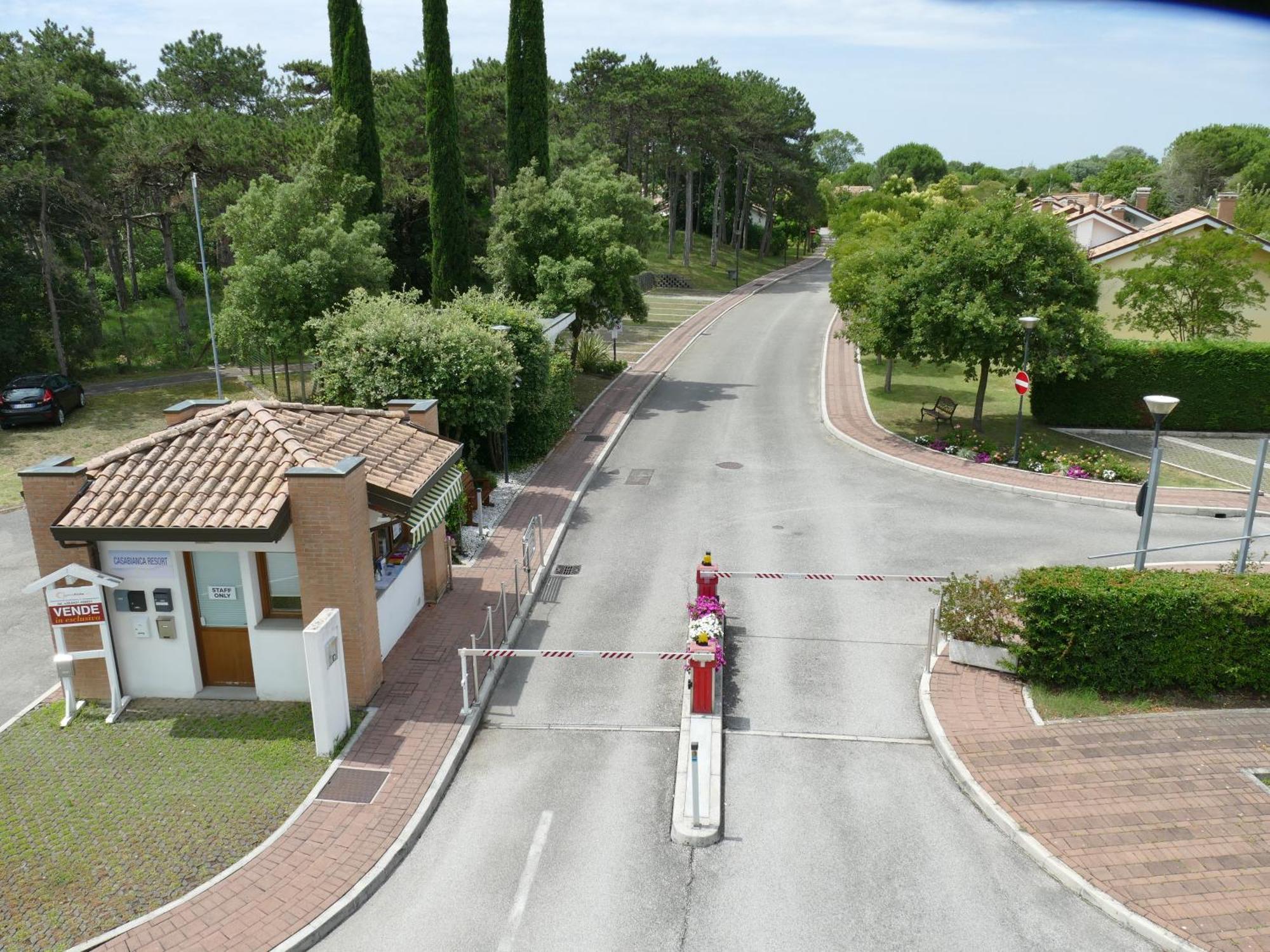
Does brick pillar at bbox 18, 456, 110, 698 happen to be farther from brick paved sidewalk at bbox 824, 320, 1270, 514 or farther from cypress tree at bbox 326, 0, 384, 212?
cypress tree at bbox 326, 0, 384, 212

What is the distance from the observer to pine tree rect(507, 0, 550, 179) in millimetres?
35844

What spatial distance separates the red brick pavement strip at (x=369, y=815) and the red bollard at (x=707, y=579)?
385cm

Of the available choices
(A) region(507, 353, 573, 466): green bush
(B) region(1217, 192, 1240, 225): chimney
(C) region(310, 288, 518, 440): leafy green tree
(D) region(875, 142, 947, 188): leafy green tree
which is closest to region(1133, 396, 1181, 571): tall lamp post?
(C) region(310, 288, 518, 440): leafy green tree

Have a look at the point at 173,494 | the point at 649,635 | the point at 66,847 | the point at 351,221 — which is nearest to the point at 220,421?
the point at 173,494

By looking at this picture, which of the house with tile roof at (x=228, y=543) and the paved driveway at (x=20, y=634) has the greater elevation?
the house with tile roof at (x=228, y=543)

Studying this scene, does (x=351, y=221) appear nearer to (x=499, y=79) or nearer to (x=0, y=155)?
(x=0, y=155)

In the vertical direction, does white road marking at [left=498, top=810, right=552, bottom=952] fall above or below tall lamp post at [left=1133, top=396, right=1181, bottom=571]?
below

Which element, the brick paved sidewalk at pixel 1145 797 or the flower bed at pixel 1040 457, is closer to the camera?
the brick paved sidewalk at pixel 1145 797

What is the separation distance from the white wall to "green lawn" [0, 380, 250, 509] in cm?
1210

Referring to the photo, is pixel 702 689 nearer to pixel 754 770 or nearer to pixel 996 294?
pixel 754 770

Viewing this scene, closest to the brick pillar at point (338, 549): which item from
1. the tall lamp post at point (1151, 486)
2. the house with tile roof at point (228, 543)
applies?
the house with tile roof at point (228, 543)

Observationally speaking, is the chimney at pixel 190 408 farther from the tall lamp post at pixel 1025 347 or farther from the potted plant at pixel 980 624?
the tall lamp post at pixel 1025 347

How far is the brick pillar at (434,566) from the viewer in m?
16.5

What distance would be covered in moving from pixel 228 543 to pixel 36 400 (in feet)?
62.9
